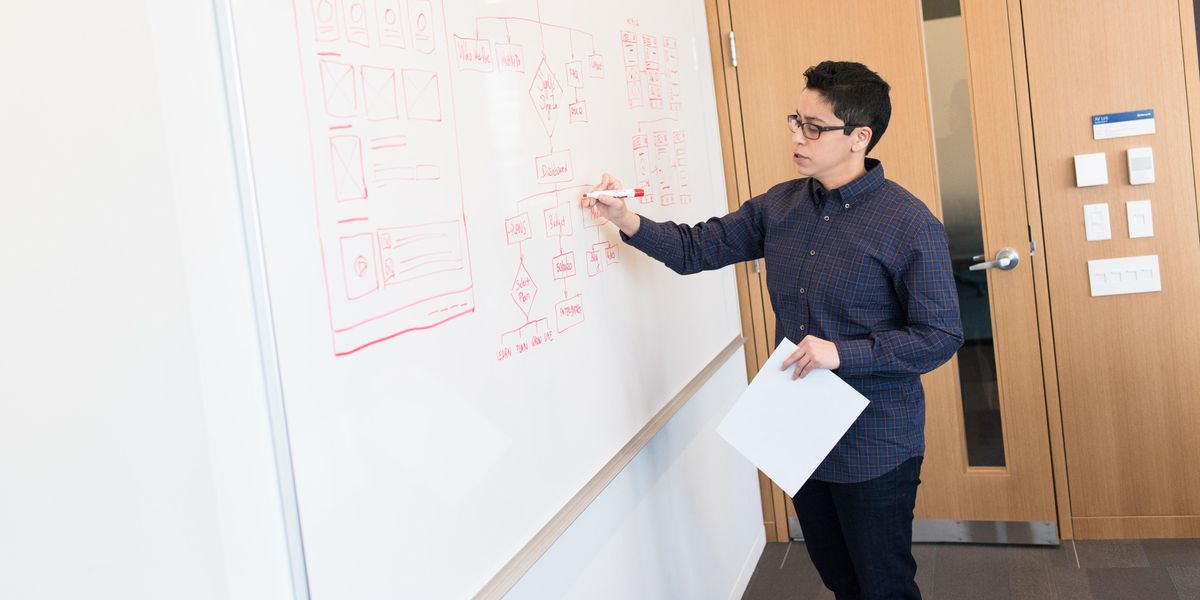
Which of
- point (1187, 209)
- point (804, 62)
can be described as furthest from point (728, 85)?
point (1187, 209)

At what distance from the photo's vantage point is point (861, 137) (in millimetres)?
2268

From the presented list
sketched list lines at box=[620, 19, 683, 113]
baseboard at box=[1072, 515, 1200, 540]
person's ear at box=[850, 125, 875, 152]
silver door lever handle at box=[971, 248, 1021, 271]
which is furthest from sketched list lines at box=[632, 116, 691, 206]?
baseboard at box=[1072, 515, 1200, 540]

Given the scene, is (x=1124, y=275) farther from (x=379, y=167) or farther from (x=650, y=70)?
(x=379, y=167)

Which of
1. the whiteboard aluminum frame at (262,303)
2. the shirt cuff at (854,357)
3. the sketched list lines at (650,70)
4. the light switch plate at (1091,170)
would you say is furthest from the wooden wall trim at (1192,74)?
the whiteboard aluminum frame at (262,303)

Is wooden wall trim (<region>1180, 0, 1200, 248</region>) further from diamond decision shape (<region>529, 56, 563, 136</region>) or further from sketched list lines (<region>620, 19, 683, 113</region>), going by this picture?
diamond decision shape (<region>529, 56, 563, 136</region>)

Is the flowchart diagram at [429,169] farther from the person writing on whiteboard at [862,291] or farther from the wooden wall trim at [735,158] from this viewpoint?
the wooden wall trim at [735,158]

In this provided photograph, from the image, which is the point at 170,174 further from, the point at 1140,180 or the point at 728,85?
the point at 1140,180

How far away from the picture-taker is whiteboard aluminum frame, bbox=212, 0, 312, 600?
1.05 metres

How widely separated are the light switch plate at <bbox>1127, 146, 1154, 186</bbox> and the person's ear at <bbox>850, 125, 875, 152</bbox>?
60.1 inches

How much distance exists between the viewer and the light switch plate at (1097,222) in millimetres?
3340

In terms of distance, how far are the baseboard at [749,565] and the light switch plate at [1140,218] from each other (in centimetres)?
174

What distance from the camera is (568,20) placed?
2.08 m

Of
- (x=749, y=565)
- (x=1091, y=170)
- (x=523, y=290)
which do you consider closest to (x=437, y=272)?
(x=523, y=290)

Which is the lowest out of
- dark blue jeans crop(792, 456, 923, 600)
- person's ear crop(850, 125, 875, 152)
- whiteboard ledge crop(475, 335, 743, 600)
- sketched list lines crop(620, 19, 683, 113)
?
dark blue jeans crop(792, 456, 923, 600)
